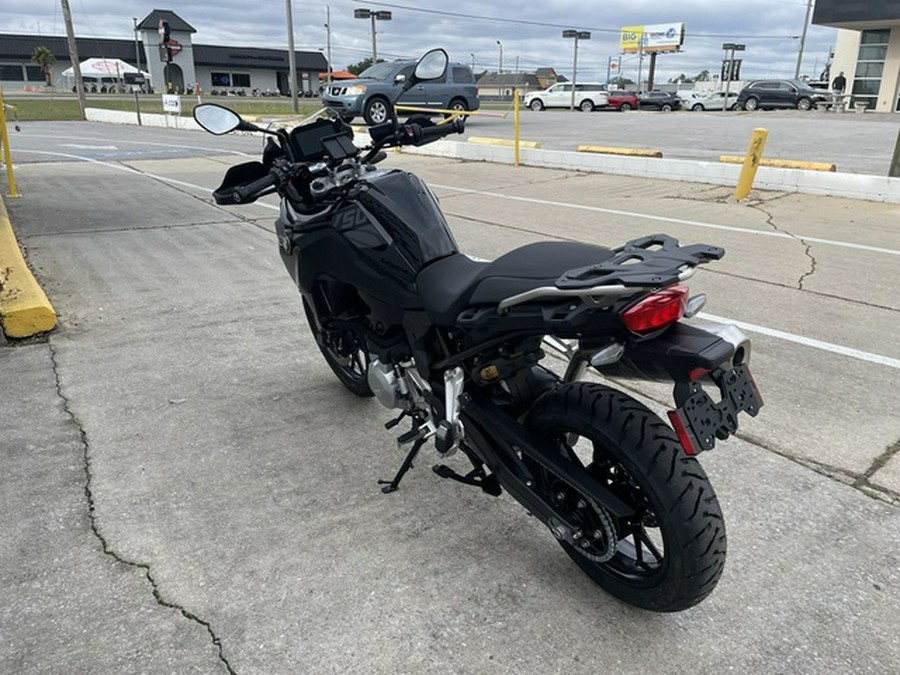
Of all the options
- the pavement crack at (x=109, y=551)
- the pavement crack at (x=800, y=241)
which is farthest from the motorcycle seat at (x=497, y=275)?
the pavement crack at (x=800, y=241)

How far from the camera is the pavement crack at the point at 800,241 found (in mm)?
6137

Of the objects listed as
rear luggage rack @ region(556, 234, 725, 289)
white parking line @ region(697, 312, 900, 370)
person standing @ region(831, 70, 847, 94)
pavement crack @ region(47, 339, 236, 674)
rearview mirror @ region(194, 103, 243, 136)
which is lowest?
pavement crack @ region(47, 339, 236, 674)

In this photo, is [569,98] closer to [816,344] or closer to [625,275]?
[816,344]

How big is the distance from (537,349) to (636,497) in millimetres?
580

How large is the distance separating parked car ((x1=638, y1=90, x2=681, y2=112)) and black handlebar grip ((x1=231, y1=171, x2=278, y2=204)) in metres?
42.4

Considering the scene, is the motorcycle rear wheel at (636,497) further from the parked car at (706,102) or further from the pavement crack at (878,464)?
the parked car at (706,102)

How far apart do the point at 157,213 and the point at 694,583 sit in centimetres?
869

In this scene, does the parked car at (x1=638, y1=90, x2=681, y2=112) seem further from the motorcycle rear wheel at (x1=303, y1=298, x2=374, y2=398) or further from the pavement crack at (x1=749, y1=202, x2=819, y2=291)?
the motorcycle rear wheel at (x1=303, y1=298, x2=374, y2=398)

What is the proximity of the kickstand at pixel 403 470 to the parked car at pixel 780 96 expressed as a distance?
38979 millimetres

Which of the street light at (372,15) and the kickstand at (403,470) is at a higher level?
the street light at (372,15)

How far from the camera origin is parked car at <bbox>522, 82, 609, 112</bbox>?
1496 inches

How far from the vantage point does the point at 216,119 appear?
115 inches

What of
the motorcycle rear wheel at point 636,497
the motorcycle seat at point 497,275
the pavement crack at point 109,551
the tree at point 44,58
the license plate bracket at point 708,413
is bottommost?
the pavement crack at point 109,551

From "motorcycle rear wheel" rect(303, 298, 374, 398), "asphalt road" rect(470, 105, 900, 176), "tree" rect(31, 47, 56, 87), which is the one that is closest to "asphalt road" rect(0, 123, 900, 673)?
"motorcycle rear wheel" rect(303, 298, 374, 398)
